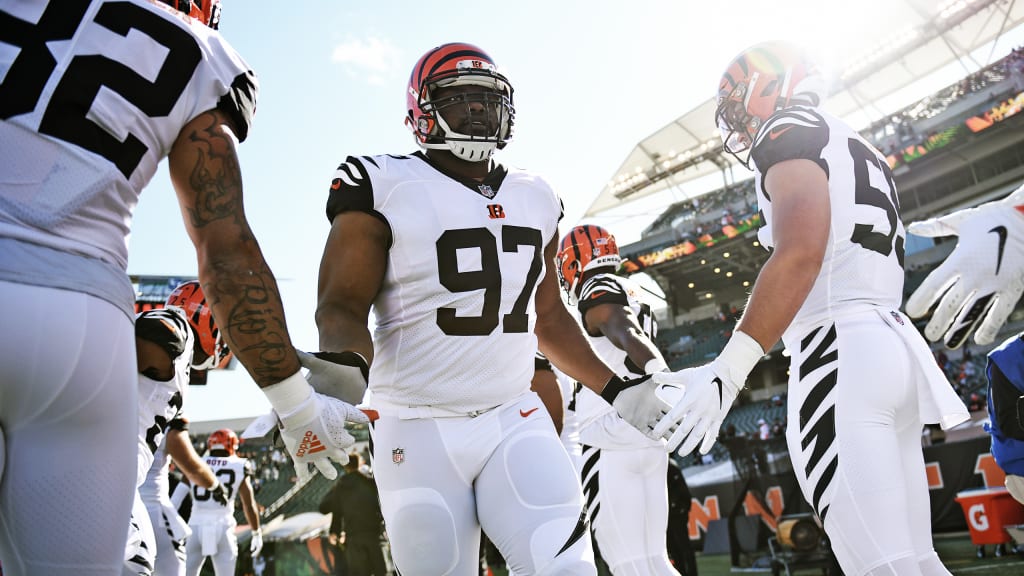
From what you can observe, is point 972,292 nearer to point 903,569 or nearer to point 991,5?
point 903,569

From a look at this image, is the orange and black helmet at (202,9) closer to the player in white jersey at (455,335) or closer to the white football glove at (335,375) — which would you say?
the player in white jersey at (455,335)

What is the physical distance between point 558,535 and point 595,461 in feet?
7.46

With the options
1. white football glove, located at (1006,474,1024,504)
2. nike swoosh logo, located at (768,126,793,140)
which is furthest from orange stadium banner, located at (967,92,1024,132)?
nike swoosh logo, located at (768,126,793,140)

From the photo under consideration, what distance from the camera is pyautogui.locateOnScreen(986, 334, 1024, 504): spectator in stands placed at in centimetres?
371

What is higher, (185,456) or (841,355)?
(841,355)

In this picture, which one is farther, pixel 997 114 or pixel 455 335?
pixel 997 114

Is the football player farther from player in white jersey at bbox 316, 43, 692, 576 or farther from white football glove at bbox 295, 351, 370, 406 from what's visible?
white football glove at bbox 295, 351, 370, 406

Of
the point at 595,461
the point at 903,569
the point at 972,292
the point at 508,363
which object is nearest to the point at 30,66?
the point at 508,363

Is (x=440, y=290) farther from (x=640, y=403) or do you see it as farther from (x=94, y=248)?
(x=94, y=248)

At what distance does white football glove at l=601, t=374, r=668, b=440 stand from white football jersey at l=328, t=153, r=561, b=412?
39 centimetres

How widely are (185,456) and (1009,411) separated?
5874 millimetres

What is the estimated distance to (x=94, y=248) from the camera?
151cm

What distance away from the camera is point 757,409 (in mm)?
32188

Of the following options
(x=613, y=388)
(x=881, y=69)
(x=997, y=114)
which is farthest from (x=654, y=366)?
(x=881, y=69)
